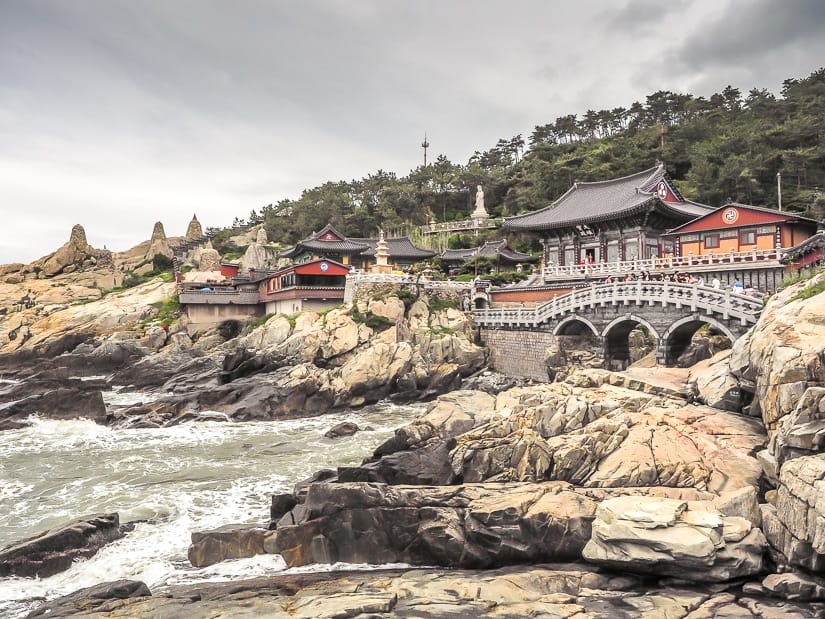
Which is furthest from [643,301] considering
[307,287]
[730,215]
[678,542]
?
[307,287]

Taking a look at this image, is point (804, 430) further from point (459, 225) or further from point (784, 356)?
point (459, 225)

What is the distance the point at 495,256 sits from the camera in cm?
6147

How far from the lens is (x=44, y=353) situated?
173 feet

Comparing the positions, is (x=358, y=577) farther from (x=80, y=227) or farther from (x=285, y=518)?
(x=80, y=227)

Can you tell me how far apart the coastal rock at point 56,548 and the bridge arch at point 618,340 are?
28767 millimetres

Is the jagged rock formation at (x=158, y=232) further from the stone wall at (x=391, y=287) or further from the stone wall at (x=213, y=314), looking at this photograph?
the stone wall at (x=391, y=287)

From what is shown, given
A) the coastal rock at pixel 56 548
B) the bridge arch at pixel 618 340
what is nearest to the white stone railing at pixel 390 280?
the bridge arch at pixel 618 340

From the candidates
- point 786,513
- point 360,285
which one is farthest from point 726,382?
point 360,285

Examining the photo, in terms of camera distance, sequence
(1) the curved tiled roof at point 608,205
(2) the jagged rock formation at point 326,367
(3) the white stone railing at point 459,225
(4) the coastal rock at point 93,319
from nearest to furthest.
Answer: (2) the jagged rock formation at point 326,367, (1) the curved tiled roof at point 608,205, (4) the coastal rock at point 93,319, (3) the white stone railing at point 459,225

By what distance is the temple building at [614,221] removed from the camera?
41.8 metres

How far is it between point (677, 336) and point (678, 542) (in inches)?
854

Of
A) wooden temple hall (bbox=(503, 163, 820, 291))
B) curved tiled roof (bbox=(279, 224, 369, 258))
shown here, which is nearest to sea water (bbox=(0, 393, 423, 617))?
wooden temple hall (bbox=(503, 163, 820, 291))

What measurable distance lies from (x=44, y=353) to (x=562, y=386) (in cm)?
5390

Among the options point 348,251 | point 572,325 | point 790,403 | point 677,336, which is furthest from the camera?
point 348,251
